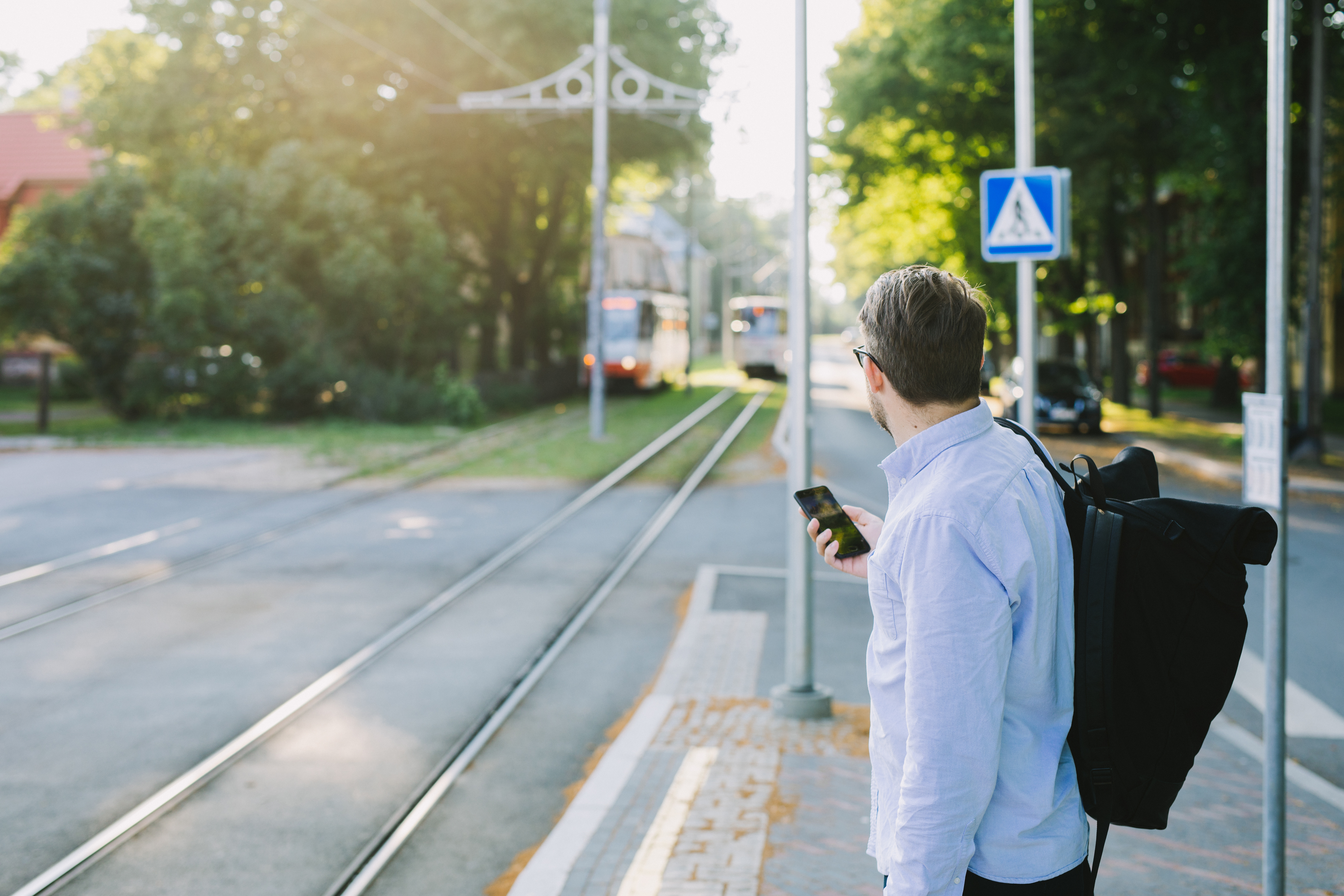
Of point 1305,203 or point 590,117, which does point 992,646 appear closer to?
point 1305,203

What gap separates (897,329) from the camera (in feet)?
6.59

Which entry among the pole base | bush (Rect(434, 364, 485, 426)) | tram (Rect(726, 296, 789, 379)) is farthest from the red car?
the pole base

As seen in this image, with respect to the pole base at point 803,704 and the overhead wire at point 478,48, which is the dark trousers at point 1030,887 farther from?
the overhead wire at point 478,48

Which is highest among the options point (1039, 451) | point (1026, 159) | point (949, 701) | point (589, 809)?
point (1026, 159)

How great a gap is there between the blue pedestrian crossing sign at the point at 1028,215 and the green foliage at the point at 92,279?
20.2 meters

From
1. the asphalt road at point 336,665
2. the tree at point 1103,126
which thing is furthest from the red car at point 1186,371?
the asphalt road at point 336,665

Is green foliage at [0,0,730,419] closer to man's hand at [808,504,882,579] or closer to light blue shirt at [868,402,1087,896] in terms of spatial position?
man's hand at [808,504,882,579]

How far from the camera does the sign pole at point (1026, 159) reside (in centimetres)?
629

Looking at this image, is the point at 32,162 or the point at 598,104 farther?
the point at 32,162

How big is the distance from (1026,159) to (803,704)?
3118mm

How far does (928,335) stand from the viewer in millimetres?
1989

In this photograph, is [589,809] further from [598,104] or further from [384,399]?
[384,399]

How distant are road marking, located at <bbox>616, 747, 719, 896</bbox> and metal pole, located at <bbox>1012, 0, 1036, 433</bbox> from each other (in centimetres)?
241

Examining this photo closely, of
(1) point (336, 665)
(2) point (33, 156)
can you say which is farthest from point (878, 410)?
(2) point (33, 156)
